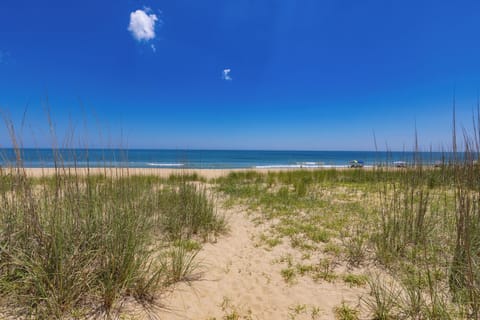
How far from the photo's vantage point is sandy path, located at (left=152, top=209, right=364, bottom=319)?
6.39 feet

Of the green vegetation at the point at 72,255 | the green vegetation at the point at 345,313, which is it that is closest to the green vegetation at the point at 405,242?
the green vegetation at the point at 345,313

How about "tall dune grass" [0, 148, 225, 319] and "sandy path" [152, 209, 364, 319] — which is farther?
"sandy path" [152, 209, 364, 319]

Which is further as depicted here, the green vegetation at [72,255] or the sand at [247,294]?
the sand at [247,294]

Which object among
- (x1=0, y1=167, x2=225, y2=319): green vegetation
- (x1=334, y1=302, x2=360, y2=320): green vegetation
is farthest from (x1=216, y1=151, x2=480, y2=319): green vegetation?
(x1=0, y1=167, x2=225, y2=319): green vegetation

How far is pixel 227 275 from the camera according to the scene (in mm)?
2553

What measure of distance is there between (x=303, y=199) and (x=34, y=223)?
558cm

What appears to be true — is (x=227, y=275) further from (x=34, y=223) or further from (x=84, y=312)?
(x=34, y=223)

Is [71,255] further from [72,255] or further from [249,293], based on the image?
[249,293]

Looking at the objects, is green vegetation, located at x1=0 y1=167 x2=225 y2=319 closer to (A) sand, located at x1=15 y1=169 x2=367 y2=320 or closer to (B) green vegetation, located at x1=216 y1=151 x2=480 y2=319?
(A) sand, located at x1=15 y1=169 x2=367 y2=320

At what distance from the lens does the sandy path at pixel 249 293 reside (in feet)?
6.39

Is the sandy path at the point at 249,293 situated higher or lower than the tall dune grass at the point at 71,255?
lower

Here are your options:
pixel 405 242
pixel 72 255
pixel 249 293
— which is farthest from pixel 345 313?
pixel 72 255

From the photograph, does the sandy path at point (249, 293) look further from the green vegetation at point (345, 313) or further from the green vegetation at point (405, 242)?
the green vegetation at point (405, 242)

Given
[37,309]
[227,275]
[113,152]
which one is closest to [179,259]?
[227,275]
